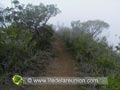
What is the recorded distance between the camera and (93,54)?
1617 cm

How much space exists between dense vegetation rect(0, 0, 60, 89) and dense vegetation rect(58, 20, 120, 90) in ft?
7.51

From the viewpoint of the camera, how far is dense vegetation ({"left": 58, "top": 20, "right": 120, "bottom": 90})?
11.1m

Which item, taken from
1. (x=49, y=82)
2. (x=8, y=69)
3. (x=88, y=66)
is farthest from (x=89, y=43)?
(x=8, y=69)

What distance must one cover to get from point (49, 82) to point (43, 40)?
7.86 metres

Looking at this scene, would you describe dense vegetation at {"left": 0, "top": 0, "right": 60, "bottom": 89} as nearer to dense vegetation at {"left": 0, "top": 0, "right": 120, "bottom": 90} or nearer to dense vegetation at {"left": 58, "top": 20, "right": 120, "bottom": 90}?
dense vegetation at {"left": 0, "top": 0, "right": 120, "bottom": 90}

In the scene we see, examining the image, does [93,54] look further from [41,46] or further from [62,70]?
[41,46]

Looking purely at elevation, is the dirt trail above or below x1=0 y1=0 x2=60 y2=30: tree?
below

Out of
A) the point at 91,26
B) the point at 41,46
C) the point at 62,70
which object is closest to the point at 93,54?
the point at 62,70

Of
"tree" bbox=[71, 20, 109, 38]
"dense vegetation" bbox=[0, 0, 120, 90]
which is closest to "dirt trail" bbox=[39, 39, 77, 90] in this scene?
"dense vegetation" bbox=[0, 0, 120, 90]

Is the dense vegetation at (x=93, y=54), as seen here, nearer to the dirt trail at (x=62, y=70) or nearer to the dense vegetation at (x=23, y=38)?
the dirt trail at (x=62, y=70)

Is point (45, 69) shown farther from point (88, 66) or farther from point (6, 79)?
point (6, 79)

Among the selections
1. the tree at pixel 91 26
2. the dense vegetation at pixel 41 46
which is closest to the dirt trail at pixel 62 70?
the dense vegetation at pixel 41 46

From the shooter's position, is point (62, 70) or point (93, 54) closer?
point (62, 70)

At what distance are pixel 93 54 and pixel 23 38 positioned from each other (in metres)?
4.78
